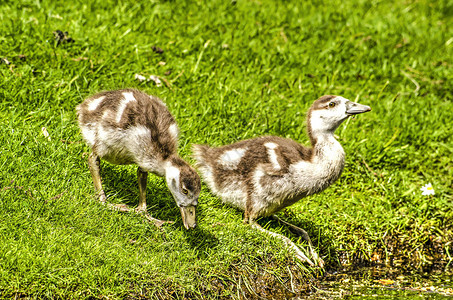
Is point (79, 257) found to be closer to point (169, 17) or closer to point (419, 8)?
point (169, 17)

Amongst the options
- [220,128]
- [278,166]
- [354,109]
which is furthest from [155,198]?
[354,109]

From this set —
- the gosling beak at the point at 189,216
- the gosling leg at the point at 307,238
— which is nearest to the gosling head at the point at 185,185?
the gosling beak at the point at 189,216

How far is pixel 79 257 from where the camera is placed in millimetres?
4621

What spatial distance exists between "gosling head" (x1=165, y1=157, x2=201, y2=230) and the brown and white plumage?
967mm

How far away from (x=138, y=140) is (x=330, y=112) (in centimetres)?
194

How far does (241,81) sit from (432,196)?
2.82 m

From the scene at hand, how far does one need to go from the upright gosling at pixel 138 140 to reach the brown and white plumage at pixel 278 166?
0.75 metres

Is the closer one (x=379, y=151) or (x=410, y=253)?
(x=410, y=253)

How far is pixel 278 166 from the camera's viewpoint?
5.69 m

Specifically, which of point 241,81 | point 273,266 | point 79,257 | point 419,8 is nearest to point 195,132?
point 241,81

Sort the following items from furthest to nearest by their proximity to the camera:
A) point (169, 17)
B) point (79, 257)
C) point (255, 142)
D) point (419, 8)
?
point (419, 8), point (169, 17), point (255, 142), point (79, 257)

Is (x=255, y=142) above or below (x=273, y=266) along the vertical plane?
above

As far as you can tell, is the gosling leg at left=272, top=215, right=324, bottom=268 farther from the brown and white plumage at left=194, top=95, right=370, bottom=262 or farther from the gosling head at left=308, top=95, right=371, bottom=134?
the gosling head at left=308, top=95, right=371, bottom=134

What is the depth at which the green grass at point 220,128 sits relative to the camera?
485 centimetres
